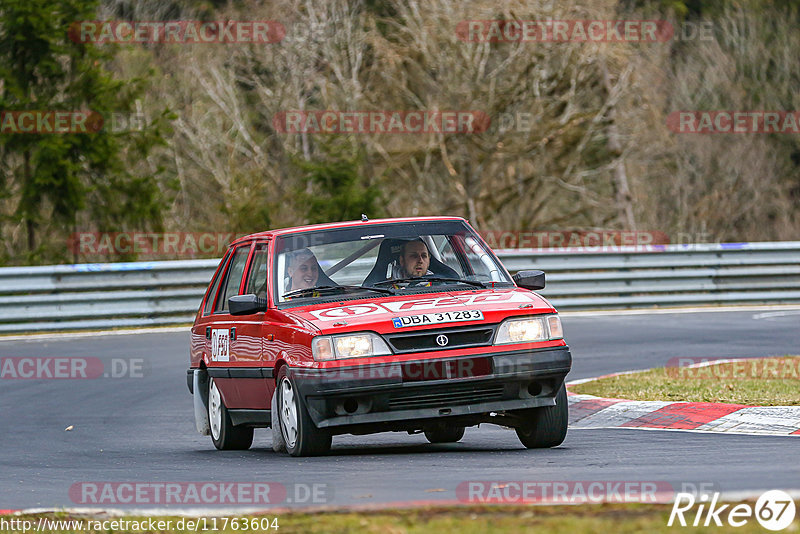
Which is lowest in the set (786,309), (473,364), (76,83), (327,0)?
(786,309)

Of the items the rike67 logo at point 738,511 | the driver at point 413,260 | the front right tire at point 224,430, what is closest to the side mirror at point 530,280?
the driver at point 413,260

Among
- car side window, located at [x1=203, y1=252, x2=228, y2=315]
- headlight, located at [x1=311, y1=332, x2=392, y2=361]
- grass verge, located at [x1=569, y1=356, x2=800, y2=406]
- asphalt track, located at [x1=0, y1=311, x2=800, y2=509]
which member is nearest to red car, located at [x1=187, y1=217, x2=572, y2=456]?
headlight, located at [x1=311, y1=332, x2=392, y2=361]

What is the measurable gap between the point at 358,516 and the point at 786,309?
16.2m

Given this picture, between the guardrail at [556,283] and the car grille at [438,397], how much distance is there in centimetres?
1131

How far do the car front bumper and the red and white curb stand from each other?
182 centimetres

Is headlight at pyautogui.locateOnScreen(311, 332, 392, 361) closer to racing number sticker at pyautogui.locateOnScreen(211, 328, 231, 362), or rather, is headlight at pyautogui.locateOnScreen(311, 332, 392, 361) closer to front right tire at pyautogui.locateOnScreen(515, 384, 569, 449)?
front right tire at pyautogui.locateOnScreen(515, 384, 569, 449)

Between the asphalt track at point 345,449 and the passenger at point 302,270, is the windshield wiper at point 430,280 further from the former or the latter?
the asphalt track at point 345,449

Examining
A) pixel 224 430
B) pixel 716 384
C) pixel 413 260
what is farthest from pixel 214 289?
pixel 716 384

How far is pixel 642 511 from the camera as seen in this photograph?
524 centimetres

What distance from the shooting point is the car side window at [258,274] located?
9500 mm

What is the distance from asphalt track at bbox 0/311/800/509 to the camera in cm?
664

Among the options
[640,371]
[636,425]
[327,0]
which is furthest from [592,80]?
[636,425]

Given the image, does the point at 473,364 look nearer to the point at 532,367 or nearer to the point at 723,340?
the point at 532,367

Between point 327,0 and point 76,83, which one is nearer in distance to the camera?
point 76,83
